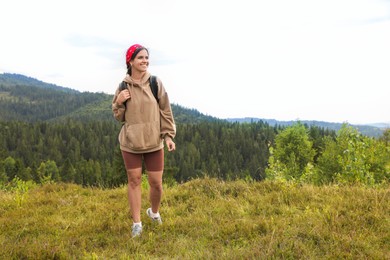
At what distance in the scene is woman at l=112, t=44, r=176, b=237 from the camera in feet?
14.1

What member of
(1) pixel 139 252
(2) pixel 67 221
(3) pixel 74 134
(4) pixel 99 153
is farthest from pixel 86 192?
(3) pixel 74 134

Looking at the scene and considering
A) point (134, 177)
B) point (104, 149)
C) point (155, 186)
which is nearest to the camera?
point (134, 177)

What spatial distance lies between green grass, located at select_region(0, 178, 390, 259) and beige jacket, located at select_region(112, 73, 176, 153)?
1269mm

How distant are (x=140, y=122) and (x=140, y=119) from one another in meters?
0.04

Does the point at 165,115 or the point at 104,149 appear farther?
the point at 104,149

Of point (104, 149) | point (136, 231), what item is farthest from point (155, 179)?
point (104, 149)

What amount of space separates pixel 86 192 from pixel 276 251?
5002 millimetres

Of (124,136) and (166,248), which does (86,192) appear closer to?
(124,136)

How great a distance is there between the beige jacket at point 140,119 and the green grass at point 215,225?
127cm

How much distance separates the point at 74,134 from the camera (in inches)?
5212

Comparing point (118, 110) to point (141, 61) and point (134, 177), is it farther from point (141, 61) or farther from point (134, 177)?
point (134, 177)

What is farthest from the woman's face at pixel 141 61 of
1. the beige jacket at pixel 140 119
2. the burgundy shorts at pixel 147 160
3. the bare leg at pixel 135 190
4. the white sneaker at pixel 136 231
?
the white sneaker at pixel 136 231

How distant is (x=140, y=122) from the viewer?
14.1 feet

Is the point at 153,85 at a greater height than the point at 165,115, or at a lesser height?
greater
